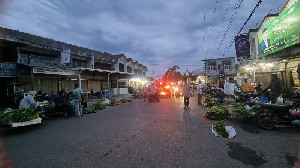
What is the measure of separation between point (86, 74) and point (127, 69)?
15840mm

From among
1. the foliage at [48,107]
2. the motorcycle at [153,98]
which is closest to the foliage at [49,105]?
the foliage at [48,107]

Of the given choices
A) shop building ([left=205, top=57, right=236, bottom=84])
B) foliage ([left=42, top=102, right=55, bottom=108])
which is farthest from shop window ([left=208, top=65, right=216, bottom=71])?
foliage ([left=42, top=102, right=55, bottom=108])

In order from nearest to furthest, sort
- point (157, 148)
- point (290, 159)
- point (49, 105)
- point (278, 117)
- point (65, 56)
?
point (290, 159) < point (157, 148) < point (278, 117) < point (49, 105) < point (65, 56)

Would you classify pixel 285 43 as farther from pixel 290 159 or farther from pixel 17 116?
pixel 17 116

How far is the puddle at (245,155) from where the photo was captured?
11.2ft

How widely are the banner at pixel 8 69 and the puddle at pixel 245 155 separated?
18487mm

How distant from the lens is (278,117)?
18.9 feet

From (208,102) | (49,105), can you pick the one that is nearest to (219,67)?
(208,102)

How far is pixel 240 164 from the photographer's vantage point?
131 inches

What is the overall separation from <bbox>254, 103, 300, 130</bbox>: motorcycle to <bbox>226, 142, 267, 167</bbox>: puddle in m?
2.35

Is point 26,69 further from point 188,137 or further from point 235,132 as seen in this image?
point 235,132

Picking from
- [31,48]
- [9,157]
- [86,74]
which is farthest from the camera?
[86,74]

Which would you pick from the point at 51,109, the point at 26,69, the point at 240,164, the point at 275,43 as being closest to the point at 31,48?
the point at 26,69

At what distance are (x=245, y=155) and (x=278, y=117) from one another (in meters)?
3.12
